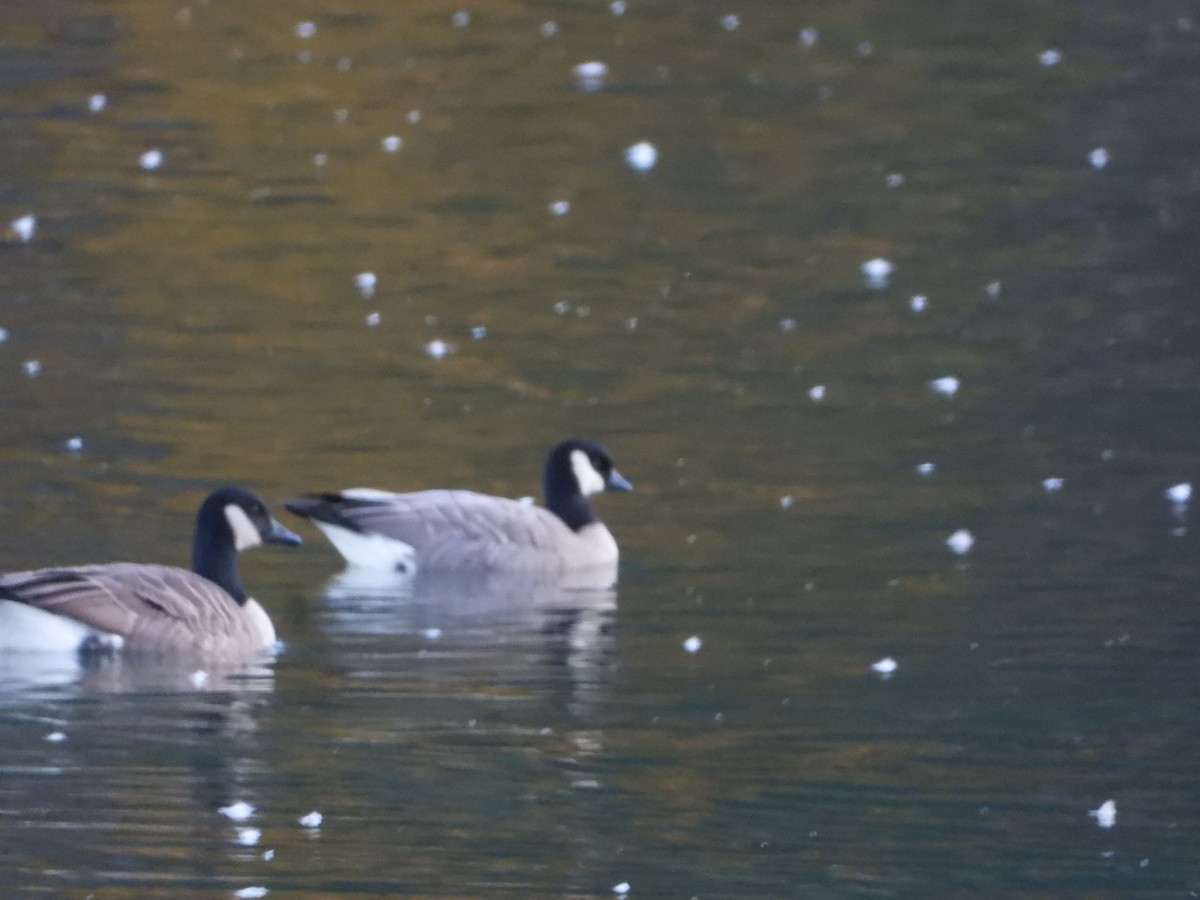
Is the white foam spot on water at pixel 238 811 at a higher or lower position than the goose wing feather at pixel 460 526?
lower

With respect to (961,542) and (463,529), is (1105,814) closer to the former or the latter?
(961,542)

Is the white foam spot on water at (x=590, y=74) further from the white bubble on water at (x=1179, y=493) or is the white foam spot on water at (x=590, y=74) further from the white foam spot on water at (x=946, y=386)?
the white bubble on water at (x=1179, y=493)

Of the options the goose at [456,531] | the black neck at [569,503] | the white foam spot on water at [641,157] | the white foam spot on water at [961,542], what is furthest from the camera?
the white foam spot on water at [641,157]

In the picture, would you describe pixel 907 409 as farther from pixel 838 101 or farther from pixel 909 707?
pixel 838 101

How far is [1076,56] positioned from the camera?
25156 millimetres

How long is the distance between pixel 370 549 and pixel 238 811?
402cm

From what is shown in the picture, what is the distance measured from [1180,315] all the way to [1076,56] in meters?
9.07

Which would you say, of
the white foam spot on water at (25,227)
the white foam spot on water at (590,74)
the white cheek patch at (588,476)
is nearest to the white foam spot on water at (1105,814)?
the white cheek patch at (588,476)

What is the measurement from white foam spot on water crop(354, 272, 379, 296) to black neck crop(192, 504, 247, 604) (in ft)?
21.8

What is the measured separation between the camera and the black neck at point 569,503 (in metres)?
12.7

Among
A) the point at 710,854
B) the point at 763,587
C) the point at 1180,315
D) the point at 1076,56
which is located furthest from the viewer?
the point at 1076,56

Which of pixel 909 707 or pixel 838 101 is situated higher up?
pixel 838 101

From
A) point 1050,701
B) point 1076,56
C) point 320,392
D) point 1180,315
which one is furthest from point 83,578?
point 1076,56

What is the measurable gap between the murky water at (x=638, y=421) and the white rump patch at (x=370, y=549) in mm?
218
